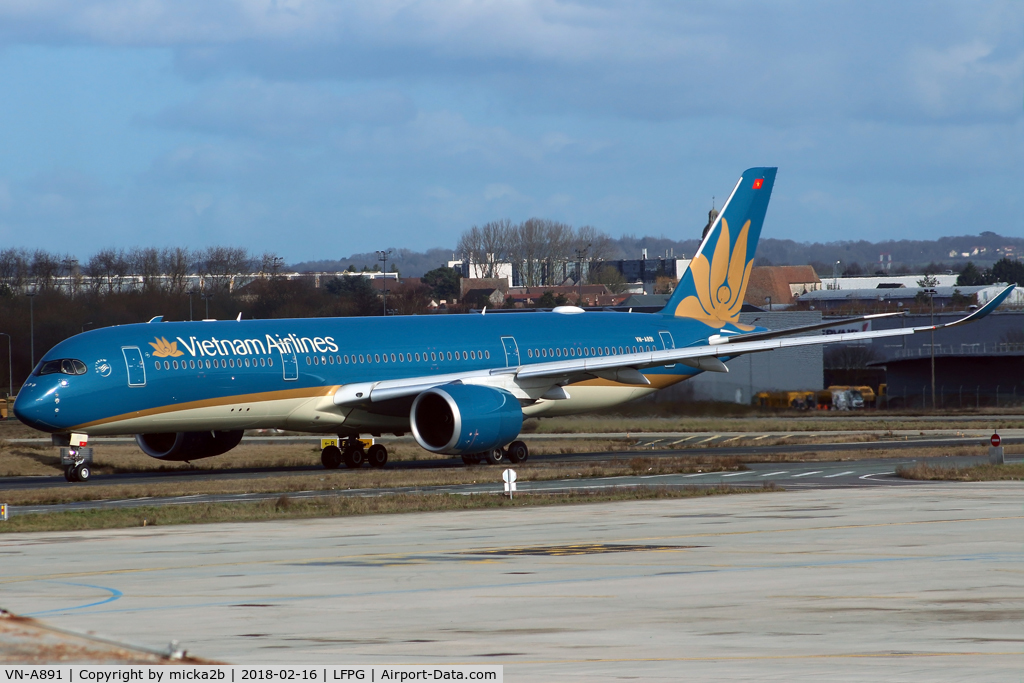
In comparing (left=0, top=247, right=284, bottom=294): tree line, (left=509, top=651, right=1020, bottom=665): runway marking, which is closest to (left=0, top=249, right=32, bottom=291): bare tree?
(left=0, top=247, right=284, bottom=294): tree line

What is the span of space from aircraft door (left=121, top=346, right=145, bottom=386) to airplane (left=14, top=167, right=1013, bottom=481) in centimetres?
4

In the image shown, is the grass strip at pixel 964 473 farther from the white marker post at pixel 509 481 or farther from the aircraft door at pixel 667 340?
the aircraft door at pixel 667 340

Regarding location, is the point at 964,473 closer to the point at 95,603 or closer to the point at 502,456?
the point at 502,456

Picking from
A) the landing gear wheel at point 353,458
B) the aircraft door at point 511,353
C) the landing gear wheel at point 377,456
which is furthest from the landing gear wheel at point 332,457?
the aircraft door at point 511,353

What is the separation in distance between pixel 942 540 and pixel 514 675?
11.2m

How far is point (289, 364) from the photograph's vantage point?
119 ft

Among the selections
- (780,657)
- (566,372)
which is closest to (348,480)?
(566,372)

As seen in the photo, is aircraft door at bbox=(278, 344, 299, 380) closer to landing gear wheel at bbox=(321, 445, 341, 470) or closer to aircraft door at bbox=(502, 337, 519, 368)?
landing gear wheel at bbox=(321, 445, 341, 470)

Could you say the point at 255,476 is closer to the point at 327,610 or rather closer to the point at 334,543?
the point at 334,543

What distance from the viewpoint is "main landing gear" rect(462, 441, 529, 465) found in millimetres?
38156

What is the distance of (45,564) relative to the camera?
18000 millimetres

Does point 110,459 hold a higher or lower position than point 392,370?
lower

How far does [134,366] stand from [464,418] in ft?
28.8

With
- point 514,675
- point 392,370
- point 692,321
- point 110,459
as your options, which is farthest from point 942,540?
point 110,459
